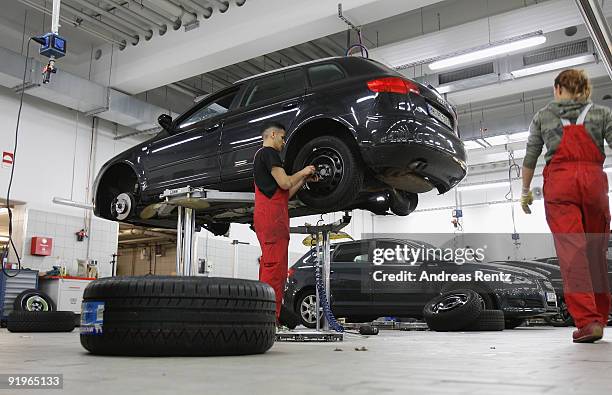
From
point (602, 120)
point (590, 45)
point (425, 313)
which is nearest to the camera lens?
point (602, 120)

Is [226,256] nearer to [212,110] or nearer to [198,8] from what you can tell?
[198,8]

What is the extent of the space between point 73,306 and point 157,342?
23.8ft

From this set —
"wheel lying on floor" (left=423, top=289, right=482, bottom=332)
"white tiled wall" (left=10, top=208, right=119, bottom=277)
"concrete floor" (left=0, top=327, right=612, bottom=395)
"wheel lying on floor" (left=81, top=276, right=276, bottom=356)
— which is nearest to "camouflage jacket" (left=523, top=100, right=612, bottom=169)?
"concrete floor" (left=0, top=327, right=612, bottom=395)

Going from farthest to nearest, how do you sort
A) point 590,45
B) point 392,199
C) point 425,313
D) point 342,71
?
point 590,45 → point 425,313 → point 392,199 → point 342,71

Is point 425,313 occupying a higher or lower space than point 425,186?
lower

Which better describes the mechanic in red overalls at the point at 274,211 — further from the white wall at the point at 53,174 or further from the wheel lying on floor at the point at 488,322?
the white wall at the point at 53,174

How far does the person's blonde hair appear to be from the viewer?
3.20 meters

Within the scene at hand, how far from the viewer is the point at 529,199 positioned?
3.41 metres

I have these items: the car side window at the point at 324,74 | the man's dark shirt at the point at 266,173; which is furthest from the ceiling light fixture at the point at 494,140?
the man's dark shirt at the point at 266,173

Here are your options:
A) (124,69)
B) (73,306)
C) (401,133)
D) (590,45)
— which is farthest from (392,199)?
(124,69)

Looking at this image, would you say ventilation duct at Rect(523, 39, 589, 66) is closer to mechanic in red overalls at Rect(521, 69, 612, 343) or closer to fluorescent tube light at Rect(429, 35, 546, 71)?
fluorescent tube light at Rect(429, 35, 546, 71)

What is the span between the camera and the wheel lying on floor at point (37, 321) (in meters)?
5.60

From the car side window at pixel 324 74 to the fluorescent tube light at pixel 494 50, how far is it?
4215 mm

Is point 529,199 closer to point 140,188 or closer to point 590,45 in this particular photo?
point 140,188
